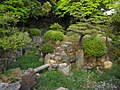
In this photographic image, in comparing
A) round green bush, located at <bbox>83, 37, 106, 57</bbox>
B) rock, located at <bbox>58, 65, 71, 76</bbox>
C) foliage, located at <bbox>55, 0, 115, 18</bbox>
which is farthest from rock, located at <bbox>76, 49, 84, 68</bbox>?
foliage, located at <bbox>55, 0, 115, 18</bbox>

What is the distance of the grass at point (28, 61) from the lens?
35.7 feet

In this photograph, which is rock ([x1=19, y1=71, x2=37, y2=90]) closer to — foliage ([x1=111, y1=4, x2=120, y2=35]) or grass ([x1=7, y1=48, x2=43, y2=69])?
grass ([x1=7, y1=48, x2=43, y2=69])

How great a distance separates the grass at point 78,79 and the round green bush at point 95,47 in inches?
32.5

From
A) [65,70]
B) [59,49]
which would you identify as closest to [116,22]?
[65,70]

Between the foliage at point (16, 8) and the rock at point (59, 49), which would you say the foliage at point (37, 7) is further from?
the rock at point (59, 49)

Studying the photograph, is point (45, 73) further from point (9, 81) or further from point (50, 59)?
point (9, 81)

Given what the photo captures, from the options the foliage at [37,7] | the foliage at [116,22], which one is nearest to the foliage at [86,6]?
the foliage at [37,7]

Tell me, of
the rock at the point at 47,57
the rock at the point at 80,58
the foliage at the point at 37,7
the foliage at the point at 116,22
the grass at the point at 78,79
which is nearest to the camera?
the foliage at the point at 116,22

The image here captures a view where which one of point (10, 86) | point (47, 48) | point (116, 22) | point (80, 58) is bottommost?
point (80, 58)

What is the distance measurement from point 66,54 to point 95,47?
4.40 feet

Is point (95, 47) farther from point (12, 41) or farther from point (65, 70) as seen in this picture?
point (12, 41)

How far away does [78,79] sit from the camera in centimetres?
968

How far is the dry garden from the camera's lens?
8.56 meters

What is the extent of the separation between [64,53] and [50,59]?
68 cm
